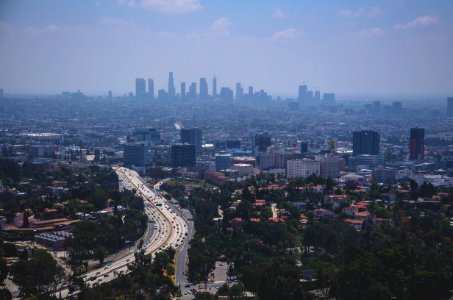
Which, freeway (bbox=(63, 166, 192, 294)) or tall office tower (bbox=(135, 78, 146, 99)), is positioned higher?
tall office tower (bbox=(135, 78, 146, 99))

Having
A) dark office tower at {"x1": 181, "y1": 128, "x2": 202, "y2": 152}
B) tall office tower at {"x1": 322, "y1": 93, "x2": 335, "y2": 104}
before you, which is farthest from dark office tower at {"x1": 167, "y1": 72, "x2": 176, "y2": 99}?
dark office tower at {"x1": 181, "y1": 128, "x2": 202, "y2": 152}

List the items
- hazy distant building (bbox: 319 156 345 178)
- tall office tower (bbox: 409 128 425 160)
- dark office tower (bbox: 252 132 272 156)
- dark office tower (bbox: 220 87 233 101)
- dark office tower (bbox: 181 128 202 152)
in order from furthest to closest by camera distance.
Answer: dark office tower (bbox: 220 87 233 101), dark office tower (bbox: 181 128 202 152), dark office tower (bbox: 252 132 272 156), tall office tower (bbox: 409 128 425 160), hazy distant building (bbox: 319 156 345 178)

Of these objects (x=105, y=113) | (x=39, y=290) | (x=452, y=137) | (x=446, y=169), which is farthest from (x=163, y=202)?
(x=105, y=113)

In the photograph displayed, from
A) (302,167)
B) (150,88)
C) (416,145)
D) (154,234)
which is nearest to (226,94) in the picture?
(150,88)

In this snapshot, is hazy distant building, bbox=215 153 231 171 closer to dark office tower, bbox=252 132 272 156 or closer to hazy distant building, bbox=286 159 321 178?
hazy distant building, bbox=286 159 321 178

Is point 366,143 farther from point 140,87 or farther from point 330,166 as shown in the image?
point 140,87

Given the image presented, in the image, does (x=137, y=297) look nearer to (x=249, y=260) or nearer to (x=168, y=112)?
(x=249, y=260)
